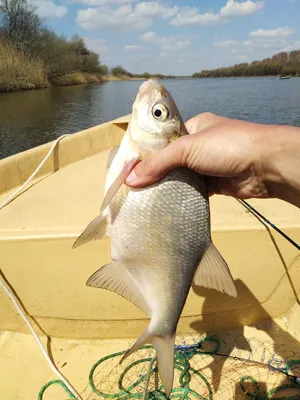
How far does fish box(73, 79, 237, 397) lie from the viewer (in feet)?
5.69

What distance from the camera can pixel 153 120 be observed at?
5.90 ft

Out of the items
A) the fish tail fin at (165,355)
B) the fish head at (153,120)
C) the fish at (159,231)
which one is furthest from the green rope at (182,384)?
the fish head at (153,120)

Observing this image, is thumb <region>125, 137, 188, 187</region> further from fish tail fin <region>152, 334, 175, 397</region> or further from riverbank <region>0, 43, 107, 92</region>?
riverbank <region>0, 43, 107, 92</region>

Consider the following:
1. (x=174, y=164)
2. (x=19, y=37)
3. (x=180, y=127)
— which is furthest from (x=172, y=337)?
(x=19, y=37)

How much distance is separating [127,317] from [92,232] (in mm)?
1338

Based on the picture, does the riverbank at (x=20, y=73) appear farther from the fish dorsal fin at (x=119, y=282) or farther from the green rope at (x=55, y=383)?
the fish dorsal fin at (x=119, y=282)

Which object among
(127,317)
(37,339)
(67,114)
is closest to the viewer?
(37,339)

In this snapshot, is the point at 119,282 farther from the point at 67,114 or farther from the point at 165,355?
the point at 67,114

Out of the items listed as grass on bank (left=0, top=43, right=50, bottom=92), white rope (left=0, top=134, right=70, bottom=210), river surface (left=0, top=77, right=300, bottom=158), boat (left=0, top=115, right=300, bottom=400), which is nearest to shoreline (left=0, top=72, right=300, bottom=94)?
grass on bank (left=0, top=43, right=50, bottom=92)

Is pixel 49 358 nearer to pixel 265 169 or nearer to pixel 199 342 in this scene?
pixel 199 342

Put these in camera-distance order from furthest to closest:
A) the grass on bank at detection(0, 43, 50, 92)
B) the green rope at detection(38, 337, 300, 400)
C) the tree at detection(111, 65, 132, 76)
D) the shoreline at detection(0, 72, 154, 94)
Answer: the tree at detection(111, 65, 132, 76) < the shoreline at detection(0, 72, 154, 94) < the grass on bank at detection(0, 43, 50, 92) < the green rope at detection(38, 337, 300, 400)

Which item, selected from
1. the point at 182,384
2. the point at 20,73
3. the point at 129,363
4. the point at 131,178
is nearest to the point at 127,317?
the point at 129,363

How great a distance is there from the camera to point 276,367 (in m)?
2.64

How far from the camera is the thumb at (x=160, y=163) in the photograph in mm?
1678
